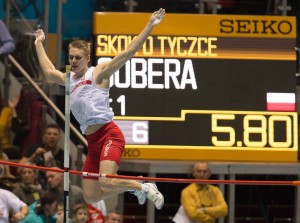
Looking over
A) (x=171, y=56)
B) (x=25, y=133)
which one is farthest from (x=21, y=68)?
(x=171, y=56)

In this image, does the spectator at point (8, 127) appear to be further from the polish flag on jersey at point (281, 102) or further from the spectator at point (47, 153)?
the polish flag on jersey at point (281, 102)

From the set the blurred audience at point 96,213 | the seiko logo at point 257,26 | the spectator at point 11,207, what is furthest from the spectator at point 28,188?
the seiko logo at point 257,26

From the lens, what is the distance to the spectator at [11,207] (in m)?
16.9

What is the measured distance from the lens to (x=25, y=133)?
19719 millimetres

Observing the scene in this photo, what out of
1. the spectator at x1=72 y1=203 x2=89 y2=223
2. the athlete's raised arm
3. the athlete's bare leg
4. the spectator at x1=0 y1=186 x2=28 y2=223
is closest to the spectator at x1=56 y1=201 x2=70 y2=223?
the spectator at x1=72 y1=203 x2=89 y2=223

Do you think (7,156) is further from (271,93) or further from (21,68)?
(271,93)

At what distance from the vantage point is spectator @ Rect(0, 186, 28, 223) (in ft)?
55.3

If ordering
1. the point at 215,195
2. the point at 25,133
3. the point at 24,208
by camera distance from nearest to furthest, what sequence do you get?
the point at 24,208 < the point at 215,195 < the point at 25,133

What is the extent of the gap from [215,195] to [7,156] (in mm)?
2979

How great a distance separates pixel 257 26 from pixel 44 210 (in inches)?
158

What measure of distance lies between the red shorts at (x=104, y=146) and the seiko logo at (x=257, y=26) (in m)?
4.16

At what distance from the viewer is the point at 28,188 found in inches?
712

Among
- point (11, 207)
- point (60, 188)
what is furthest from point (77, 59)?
point (60, 188)

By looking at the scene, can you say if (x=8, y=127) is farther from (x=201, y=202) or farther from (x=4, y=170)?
(x=201, y=202)
